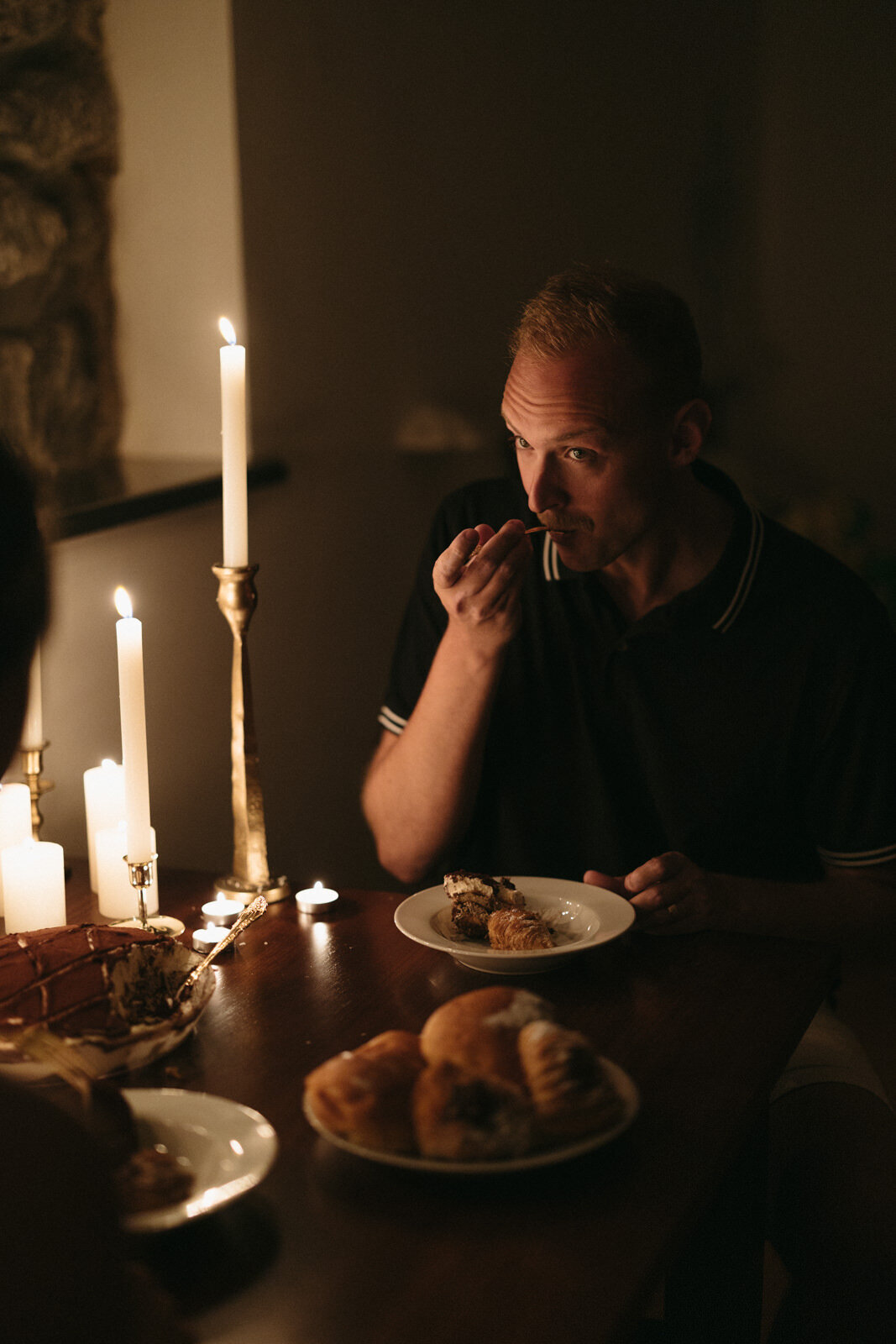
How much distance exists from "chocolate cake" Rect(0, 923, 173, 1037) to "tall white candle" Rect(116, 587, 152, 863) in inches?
6.4

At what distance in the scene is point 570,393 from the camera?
4.37 feet

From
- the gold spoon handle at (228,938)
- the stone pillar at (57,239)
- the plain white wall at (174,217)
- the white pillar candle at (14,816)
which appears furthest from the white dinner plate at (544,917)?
the plain white wall at (174,217)

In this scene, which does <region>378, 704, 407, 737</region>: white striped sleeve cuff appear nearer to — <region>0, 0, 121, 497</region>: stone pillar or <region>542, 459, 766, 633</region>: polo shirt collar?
<region>542, 459, 766, 633</region>: polo shirt collar

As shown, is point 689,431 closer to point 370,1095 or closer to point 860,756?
point 860,756

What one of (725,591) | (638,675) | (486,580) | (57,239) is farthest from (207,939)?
(57,239)

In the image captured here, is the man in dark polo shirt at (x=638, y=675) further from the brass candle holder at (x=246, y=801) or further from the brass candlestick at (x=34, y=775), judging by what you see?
the brass candlestick at (x=34, y=775)

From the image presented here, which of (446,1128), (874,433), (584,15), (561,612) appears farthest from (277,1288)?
(874,433)

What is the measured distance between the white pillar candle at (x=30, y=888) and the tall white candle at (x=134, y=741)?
0.29 ft

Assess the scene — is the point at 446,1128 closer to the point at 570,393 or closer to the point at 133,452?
the point at 570,393

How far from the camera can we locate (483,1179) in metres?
0.72

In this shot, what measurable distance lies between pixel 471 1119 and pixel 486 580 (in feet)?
2.27

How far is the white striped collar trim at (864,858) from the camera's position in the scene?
4.40 feet

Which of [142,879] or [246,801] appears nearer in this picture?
[142,879]

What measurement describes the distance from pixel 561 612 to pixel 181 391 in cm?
85
